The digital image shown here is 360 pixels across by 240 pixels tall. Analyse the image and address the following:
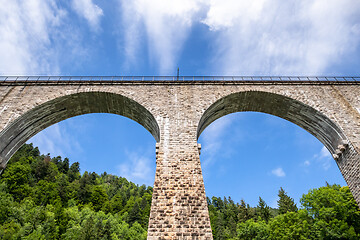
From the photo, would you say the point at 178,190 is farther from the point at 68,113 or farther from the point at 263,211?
the point at 263,211

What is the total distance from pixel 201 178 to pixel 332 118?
7338 mm

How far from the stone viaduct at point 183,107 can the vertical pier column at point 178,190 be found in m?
0.04

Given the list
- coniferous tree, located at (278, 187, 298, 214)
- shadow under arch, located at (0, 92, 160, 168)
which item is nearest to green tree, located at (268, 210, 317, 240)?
coniferous tree, located at (278, 187, 298, 214)

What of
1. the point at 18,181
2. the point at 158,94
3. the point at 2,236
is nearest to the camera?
the point at 158,94

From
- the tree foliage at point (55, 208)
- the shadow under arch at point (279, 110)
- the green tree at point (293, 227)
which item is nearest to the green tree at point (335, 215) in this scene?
the green tree at point (293, 227)

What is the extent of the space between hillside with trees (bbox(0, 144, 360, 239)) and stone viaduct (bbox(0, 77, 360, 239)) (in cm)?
1337

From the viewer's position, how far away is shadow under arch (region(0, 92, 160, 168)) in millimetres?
11094

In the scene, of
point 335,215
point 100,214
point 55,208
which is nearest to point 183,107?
point 335,215

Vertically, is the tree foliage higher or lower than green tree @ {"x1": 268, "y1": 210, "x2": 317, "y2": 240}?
higher

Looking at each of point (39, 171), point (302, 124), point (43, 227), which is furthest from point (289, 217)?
point (39, 171)

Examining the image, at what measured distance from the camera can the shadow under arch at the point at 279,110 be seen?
38.0ft

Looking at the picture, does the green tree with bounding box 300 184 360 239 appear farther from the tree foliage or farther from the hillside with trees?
the tree foliage

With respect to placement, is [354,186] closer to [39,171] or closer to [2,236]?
[2,236]

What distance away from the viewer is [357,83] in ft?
42.0
